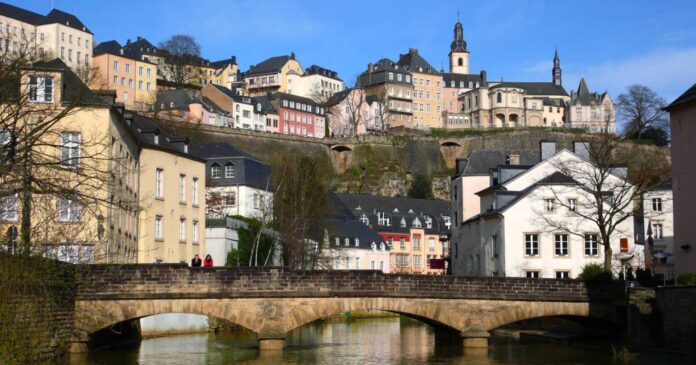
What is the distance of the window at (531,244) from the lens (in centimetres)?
5041

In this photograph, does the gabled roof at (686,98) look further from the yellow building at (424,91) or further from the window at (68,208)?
the yellow building at (424,91)

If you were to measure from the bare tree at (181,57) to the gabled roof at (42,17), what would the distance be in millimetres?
16343

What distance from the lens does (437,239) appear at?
98750 mm

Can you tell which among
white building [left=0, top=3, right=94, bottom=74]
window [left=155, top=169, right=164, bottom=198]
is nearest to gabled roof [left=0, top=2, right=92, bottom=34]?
white building [left=0, top=3, right=94, bottom=74]

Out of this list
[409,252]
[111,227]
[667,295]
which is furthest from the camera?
[409,252]

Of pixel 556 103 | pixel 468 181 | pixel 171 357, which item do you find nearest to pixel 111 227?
pixel 171 357

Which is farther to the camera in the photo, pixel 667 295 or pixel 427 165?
pixel 427 165

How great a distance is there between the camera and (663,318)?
31.0 meters

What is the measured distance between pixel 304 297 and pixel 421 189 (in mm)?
79978

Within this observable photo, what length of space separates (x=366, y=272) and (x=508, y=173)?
958 inches

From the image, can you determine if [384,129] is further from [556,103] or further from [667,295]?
[667,295]

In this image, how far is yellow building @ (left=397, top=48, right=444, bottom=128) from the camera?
15250 cm

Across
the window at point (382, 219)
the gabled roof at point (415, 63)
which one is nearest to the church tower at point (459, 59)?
the gabled roof at point (415, 63)

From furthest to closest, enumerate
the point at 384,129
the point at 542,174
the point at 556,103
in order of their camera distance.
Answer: the point at 556,103, the point at 384,129, the point at 542,174
